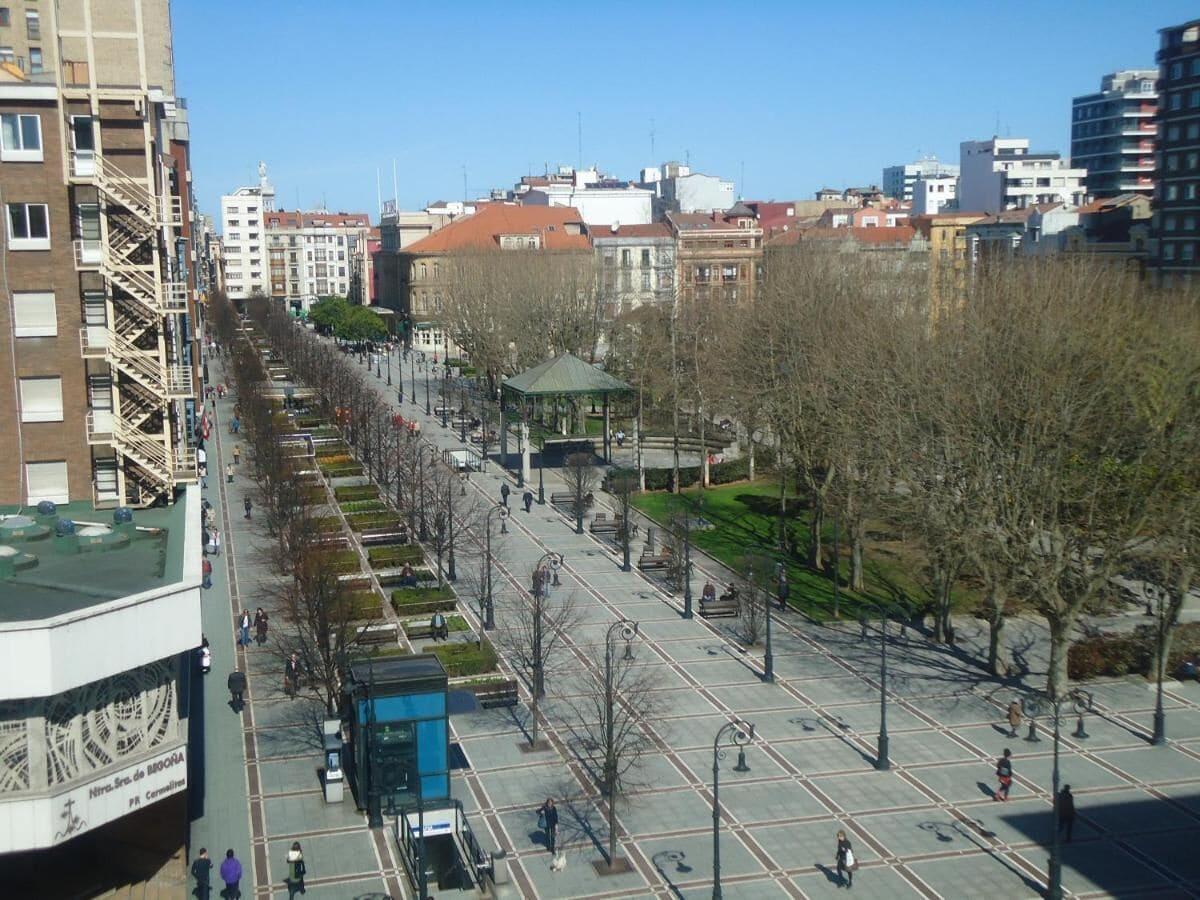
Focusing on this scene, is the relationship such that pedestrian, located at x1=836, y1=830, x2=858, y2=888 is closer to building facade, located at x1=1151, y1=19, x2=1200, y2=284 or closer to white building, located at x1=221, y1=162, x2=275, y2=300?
building facade, located at x1=1151, y1=19, x2=1200, y2=284

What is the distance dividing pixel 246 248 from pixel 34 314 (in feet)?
517

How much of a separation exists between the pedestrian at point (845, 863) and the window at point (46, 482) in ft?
56.7

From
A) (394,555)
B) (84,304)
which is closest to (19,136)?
A: (84,304)

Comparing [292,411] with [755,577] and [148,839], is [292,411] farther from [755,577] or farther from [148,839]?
[148,839]

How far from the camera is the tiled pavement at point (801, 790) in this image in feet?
77.4

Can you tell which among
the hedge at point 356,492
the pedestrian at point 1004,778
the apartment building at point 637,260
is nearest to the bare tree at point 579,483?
the hedge at point 356,492

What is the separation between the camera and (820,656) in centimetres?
3572

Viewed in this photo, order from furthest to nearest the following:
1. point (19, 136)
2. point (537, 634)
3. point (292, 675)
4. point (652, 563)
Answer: point (652, 563) < point (292, 675) < point (537, 634) < point (19, 136)

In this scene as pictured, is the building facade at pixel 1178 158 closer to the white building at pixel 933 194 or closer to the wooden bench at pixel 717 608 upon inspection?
the wooden bench at pixel 717 608

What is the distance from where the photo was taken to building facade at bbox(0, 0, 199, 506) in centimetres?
2534

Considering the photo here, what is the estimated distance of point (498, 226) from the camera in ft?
393

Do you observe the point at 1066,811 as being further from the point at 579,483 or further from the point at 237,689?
the point at 579,483

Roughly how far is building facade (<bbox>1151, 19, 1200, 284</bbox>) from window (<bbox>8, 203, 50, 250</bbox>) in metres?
61.6

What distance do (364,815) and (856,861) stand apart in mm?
9976
